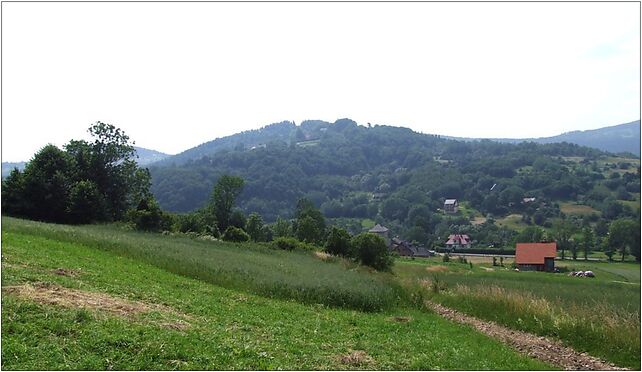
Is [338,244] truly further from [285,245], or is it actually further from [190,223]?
[190,223]

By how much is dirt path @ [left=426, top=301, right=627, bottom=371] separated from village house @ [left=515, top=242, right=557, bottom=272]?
74578 millimetres

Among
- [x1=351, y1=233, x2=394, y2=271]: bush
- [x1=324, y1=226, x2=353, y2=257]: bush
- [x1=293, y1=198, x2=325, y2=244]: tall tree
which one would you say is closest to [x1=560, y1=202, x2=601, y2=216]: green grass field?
[x1=293, y1=198, x2=325, y2=244]: tall tree

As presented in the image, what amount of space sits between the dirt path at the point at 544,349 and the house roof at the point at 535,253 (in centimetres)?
7471

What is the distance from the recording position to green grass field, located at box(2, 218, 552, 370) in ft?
33.2

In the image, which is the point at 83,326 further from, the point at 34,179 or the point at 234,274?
the point at 34,179

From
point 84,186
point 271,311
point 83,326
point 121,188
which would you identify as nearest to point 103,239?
point 271,311

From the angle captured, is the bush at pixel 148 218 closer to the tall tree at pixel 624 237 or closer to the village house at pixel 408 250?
the village house at pixel 408 250

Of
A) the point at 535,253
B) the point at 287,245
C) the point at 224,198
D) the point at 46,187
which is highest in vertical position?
the point at 46,187

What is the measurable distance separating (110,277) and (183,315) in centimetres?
566

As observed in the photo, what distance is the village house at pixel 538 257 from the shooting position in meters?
90.0

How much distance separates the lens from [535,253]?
91.4 metres

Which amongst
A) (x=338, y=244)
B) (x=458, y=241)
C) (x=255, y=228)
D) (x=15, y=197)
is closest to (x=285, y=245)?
(x=338, y=244)

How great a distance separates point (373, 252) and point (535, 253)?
5156cm

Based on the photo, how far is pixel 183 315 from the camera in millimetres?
14492
